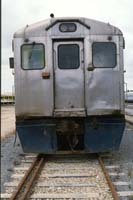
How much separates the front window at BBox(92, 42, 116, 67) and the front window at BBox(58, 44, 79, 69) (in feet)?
1.29

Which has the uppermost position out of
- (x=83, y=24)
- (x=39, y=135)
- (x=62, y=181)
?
(x=83, y=24)

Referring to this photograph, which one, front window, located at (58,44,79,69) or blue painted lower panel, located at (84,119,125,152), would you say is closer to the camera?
front window, located at (58,44,79,69)

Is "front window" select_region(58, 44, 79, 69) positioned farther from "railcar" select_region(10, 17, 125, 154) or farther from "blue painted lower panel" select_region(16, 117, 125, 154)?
"blue painted lower panel" select_region(16, 117, 125, 154)

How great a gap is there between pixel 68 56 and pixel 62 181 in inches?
126

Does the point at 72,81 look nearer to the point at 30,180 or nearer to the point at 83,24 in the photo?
the point at 83,24

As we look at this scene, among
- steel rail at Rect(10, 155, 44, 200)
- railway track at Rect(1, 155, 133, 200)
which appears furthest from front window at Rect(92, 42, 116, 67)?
steel rail at Rect(10, 155, 44, 200)

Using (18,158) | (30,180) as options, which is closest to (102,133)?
(18,158)

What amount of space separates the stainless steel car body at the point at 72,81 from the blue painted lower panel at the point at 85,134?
0.22 metres

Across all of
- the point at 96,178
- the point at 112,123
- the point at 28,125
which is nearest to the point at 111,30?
the point at 112,123

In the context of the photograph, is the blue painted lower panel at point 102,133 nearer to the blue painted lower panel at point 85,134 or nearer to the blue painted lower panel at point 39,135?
the blue painted lower panel at point 85,134

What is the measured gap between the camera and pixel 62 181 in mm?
8922

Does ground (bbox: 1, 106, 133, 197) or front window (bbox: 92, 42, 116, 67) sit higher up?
front window (bbox: 92, 42, 116, 67)

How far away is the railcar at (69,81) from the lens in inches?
433

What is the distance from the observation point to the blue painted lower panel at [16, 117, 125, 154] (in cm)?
1119
